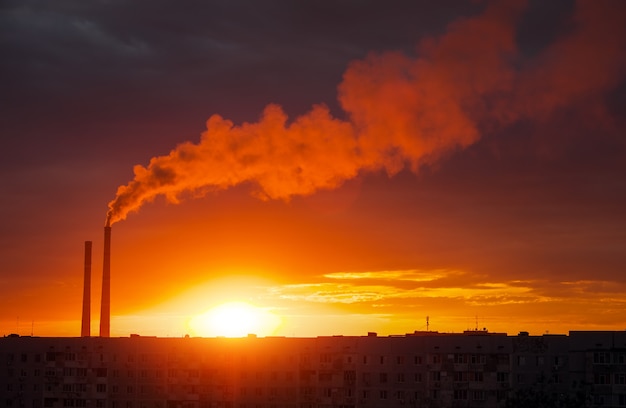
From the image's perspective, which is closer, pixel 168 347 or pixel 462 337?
pixel 462 337

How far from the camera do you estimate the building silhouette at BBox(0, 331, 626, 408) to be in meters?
133

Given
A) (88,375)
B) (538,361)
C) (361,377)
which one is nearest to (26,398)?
(88,375)

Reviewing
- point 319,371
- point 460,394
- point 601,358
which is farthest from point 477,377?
point 319,371

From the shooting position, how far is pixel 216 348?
156m

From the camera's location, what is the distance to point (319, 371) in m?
149

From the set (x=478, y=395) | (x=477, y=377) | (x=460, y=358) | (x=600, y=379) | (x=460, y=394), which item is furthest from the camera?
(x=460, y=358)

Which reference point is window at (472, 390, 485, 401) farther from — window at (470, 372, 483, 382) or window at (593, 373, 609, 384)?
window at (593, 373, 609, 384)

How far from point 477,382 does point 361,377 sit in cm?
1513

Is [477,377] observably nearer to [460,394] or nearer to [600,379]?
[460,394]

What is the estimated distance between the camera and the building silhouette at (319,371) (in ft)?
437

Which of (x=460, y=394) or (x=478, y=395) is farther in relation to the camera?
(x=460, y=394)

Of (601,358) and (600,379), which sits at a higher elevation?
(601,358)

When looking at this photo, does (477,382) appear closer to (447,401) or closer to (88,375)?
(447,401)

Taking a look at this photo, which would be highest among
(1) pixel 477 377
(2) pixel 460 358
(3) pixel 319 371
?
(2) pixel 460 358
